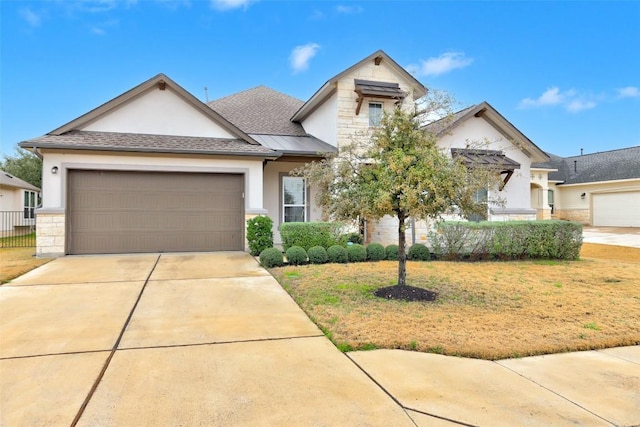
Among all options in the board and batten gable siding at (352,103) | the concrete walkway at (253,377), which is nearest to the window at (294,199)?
the board and batten gable siding at (352,103)

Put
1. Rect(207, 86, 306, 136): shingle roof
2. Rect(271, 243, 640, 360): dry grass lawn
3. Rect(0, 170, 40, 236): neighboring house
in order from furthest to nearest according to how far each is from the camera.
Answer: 1. Rect(0, 170, 40, 236): neighboring house
2. Rect(207, 86, 306, 136): shingle roof
3. Rect(271, 243, 640, 360): dry grass lawn

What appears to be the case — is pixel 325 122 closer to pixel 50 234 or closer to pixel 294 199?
pixel 294 199

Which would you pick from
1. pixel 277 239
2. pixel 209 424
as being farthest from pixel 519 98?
pixel 209 424

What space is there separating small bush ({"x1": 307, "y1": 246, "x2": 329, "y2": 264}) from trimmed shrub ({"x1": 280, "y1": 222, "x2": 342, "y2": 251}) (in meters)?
0.53

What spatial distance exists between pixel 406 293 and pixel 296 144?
8699 millimetres

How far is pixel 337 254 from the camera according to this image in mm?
10352

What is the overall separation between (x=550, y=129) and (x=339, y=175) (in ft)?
95.2

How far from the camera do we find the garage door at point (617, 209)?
25.4 metres

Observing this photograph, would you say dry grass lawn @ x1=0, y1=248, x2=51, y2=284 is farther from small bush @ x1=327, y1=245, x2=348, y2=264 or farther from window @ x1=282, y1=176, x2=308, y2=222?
window @ x1=282, y1=176, x2=308, y2=222

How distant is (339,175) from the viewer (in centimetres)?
690

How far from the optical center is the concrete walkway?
3.02m

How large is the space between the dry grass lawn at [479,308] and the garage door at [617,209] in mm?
19488

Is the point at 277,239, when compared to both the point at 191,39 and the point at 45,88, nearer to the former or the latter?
the point at 191,39

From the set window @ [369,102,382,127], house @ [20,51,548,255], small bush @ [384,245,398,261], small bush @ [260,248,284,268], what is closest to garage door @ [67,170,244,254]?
house @ [20,51,548,255]
